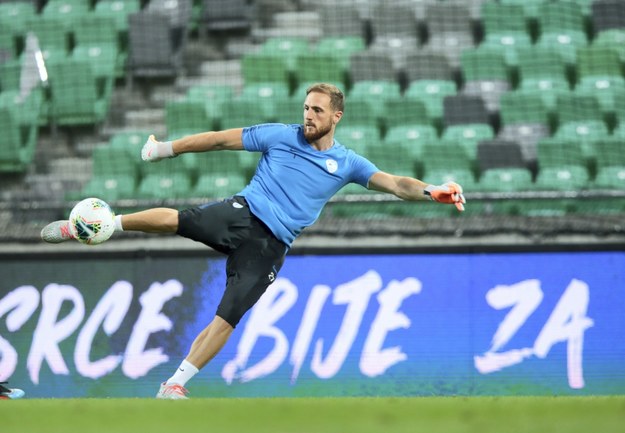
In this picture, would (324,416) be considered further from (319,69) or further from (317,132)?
(319,69)

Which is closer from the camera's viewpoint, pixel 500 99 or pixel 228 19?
pixel 500 99

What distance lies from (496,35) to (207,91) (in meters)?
3.75

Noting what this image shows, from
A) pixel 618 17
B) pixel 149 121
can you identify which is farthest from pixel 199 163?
pixel 618 17

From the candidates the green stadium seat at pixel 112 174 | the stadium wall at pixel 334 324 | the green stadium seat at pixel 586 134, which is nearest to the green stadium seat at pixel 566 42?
the green stadium seat at pixel 586 134

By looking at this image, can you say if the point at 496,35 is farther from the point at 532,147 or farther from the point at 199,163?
the point at 199,163

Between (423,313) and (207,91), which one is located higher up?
(207,91)

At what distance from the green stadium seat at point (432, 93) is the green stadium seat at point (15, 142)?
4.55 m

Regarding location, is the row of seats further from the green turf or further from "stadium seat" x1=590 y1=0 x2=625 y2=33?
the green turf

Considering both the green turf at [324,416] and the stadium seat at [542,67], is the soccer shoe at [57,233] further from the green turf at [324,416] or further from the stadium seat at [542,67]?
the stadium seat at [542,67]

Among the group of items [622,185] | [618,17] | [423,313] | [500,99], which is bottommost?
[423,313]

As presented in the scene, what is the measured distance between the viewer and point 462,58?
12.8 meters

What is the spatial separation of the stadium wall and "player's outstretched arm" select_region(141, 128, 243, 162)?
2566 mm

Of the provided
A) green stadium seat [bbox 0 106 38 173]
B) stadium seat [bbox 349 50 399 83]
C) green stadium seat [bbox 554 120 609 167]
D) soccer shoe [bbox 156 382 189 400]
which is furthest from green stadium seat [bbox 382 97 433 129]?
soccer shoe [bbox 156 382 189 400]

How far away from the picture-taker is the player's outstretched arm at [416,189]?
6.77 metres
